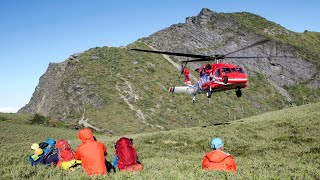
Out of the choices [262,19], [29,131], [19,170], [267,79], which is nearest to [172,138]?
[29,131]

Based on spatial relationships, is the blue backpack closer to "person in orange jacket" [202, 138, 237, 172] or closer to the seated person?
the seated person

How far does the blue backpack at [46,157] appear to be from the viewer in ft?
41.6

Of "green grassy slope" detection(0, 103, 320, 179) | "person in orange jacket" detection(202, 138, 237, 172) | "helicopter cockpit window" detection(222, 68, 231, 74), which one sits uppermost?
"helicopter cockpit window" detection(222, 68, 231, 74)

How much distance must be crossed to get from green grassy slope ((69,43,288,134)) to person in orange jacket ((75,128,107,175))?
50653 millimetres

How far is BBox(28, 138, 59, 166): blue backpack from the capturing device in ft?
41.6

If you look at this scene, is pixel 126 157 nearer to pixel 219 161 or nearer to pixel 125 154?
pixel 125 154

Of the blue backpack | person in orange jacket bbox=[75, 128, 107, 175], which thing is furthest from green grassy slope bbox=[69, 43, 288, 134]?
person in orange jacket bbox=[75, 128, 107, 175]

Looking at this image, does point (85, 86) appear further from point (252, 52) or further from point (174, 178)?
point (174, 178)

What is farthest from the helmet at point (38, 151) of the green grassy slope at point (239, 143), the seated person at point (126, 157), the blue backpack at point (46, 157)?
the seated person at point (126, 157)

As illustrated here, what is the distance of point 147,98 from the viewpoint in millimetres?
78375

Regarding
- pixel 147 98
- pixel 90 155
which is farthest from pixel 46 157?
pixel 147 98

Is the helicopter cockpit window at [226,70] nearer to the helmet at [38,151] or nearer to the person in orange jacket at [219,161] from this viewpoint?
the helmet at [38,151]

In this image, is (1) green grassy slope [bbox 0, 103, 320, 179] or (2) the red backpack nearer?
(2) the red backpack

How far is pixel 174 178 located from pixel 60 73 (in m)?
91.1
